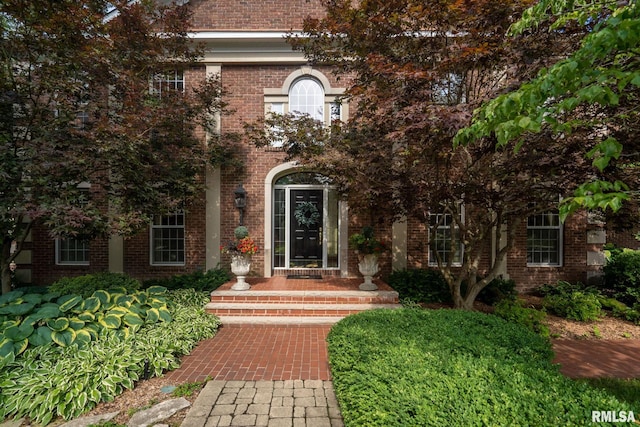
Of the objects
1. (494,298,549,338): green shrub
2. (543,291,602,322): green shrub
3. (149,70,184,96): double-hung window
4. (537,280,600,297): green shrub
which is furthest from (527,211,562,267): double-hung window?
(149,70,184,96): double-hung window

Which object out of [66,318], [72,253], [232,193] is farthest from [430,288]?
[72,253]

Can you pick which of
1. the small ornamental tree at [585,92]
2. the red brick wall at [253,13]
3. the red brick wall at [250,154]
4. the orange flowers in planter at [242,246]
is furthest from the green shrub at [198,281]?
the red brick wall at [253,13]

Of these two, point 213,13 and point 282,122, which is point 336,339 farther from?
point 213,13

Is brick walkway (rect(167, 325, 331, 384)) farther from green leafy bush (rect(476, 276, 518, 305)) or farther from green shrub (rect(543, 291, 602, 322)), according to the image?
green shrub (rect(543, 291, 602, 322))

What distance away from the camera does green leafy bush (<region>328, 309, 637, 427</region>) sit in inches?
70.4

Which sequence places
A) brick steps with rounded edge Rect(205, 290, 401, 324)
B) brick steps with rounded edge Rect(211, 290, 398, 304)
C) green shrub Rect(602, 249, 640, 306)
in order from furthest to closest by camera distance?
green shrub Rect(602, 249, 640, 306)
brick steps with rounded edge Rect(211, 290, 398, 304)
brick steps with rounded edge Rect(205, 290, 401, 324)

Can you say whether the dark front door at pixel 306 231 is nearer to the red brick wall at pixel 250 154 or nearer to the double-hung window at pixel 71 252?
the red brick wall at pixel 250 154

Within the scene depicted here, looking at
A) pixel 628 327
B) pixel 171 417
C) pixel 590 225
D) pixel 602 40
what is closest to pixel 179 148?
pixel 171 417

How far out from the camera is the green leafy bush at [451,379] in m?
1.79

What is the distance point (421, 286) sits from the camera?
6730mm

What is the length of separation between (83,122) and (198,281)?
3986 millimetres

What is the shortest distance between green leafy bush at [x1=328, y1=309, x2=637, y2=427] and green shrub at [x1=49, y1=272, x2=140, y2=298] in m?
4.70

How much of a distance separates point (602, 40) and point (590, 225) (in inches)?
331

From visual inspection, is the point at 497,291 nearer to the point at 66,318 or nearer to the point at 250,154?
the point at 250,154
